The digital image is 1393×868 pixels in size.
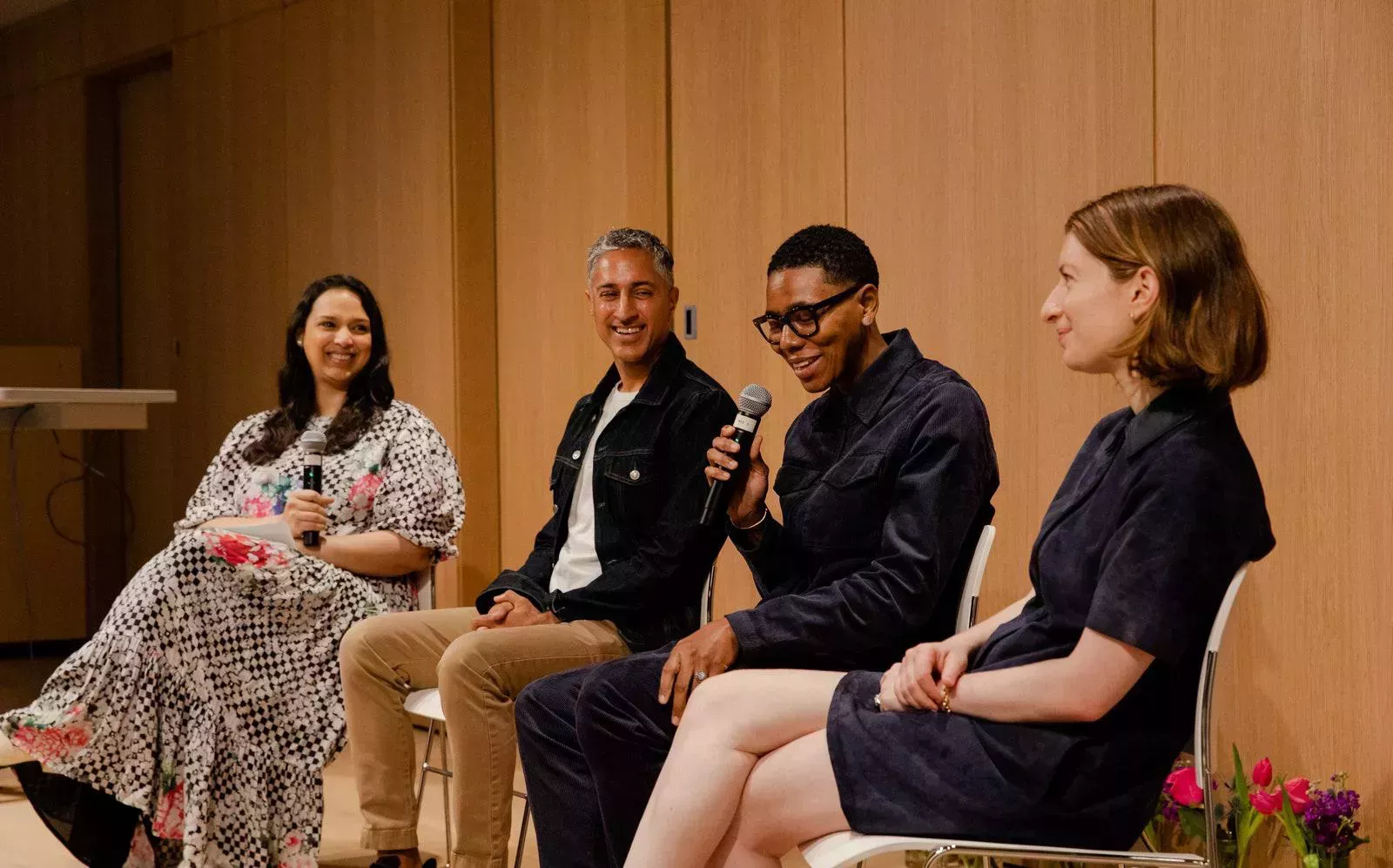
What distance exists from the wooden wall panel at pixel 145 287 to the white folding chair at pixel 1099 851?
6.08 m

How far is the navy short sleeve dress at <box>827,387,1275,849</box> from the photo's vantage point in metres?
1.65

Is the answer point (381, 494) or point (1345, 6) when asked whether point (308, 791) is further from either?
point (1345, 6)

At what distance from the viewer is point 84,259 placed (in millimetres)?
7629

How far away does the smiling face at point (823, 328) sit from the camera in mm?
2420

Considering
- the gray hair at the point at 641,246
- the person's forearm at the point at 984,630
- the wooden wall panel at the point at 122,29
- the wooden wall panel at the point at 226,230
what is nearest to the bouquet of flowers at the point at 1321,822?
the person's forearm at the point at 984,630

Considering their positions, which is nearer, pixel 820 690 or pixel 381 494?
pixel 820 690

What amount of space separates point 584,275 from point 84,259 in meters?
4.00

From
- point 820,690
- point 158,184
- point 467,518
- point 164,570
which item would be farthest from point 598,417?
point 158,184

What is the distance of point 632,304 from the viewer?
9.71 ft

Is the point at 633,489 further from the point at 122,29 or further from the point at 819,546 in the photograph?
the point at 122,29

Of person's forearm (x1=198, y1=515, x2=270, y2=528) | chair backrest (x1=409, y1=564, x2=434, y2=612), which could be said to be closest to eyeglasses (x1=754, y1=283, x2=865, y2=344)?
chair backrest (x1=409, y1=564, x2=434, y2=612)

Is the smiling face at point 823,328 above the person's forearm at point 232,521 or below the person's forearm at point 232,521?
above

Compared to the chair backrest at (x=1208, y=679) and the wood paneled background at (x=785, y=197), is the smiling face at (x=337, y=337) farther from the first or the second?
the chair backrest at (x=1208, y=679)

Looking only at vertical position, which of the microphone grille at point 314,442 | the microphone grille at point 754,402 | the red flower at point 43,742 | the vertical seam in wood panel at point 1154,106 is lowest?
the red flower at point 43,742
